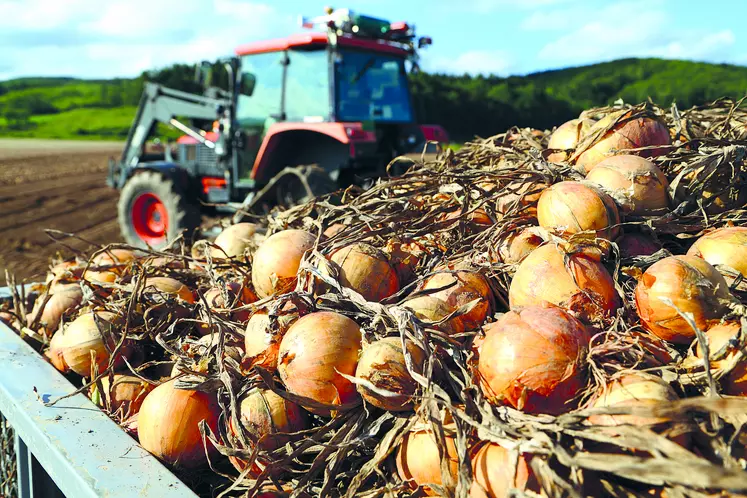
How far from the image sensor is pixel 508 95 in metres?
38.0

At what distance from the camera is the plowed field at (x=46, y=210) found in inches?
341

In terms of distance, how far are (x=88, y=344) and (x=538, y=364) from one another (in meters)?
1.48

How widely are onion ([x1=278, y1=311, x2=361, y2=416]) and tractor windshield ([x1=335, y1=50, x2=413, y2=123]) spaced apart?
500 centimetres

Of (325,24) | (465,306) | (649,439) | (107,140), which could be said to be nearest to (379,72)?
(325,24)

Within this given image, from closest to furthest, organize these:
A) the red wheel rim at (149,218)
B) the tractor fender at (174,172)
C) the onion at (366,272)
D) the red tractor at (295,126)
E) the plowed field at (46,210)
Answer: the onion at (366,272), the red tractor at (295,126), the tractor fender at (174,172), the red wheel rim at (149,218), the plowed field at (46,210)

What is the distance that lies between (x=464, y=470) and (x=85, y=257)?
7.27ft

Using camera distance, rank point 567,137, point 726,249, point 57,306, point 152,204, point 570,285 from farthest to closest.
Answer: point 152,204 < point 57,306 < point 567,137 < point 726,249 < point 570,285

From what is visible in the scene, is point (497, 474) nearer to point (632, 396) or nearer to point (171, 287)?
point (632, 396)

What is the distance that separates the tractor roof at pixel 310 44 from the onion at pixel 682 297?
5283 millimetres

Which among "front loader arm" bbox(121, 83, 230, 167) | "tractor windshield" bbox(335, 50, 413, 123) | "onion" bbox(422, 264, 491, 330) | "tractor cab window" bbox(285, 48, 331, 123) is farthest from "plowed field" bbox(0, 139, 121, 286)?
"onion" bbox(422, 264, 491, 330)

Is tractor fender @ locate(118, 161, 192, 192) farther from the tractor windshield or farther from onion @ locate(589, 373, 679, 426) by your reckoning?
onion @ locate(589, 373, 679, 426)

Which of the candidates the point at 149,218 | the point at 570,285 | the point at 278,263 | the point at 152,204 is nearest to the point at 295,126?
the point at 152,204

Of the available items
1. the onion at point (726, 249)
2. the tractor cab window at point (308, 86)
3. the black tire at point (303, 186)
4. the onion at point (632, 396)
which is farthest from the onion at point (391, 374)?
the tractor cab window at point (308, 86)

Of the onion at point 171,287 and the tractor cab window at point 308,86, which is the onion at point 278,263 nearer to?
the onion at point 171,287
